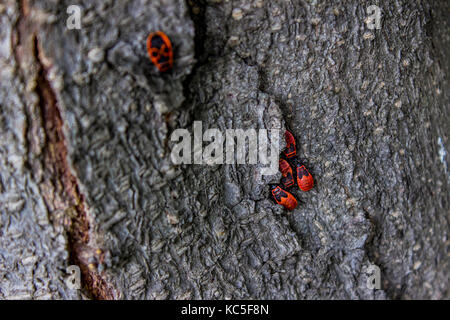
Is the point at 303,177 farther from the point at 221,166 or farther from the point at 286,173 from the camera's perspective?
the point at 221,166

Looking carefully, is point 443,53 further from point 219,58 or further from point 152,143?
point 152,143

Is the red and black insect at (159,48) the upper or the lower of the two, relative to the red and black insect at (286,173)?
upper

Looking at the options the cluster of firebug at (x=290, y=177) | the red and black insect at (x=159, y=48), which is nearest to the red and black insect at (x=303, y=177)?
the cluster of firebug at (x=290, y=177)

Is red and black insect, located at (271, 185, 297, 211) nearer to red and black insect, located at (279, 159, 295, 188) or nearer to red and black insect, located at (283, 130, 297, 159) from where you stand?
red and black insect, located at (279, 159, 295, 188)

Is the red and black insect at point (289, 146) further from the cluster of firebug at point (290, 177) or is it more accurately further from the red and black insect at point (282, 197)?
the red and black insect at point (282, 197)

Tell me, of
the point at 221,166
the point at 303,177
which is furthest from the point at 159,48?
the point at 303,177
